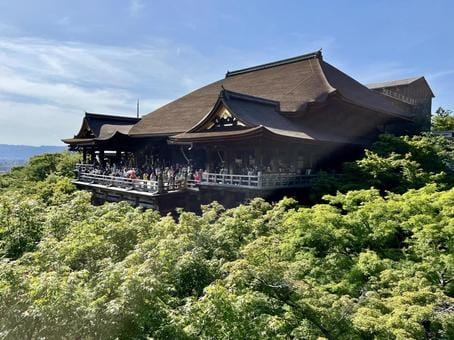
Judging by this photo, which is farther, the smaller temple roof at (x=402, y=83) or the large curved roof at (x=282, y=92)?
the smaller temple roof at (x=402, y=83)

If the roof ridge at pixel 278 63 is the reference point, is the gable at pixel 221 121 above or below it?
below

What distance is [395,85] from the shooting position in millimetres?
34406

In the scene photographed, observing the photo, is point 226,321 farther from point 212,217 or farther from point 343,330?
point 212,217

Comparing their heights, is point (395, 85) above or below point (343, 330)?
above

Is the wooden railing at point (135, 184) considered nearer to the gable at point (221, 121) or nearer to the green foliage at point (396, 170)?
the gable at point (221, 121)

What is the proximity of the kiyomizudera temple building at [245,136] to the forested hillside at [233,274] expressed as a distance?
16.5 feet

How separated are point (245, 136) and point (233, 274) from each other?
31.4 feet

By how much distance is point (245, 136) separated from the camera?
14367 millimetres

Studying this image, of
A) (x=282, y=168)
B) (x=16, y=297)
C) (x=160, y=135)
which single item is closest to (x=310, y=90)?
(x=282, y=168)

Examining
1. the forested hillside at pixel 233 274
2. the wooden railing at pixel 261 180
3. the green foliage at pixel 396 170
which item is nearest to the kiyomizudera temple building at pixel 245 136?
the wooden railing at pixel 261 180

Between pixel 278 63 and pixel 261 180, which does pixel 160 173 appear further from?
pixel 278 63

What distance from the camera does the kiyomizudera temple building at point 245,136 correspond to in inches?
612

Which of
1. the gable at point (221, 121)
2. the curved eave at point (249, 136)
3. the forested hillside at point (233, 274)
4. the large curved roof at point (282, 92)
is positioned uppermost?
the large curved roof at point (282, 92)

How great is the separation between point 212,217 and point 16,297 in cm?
500
